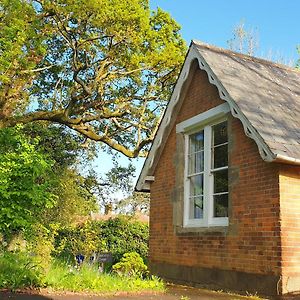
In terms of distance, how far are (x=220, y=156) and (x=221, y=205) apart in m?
1.18

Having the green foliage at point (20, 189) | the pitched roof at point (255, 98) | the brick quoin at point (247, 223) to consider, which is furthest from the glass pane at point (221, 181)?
the green foliage at point (20, 189)

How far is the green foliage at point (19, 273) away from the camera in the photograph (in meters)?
8.37

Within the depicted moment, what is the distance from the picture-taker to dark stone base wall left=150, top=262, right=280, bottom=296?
840 centimetres

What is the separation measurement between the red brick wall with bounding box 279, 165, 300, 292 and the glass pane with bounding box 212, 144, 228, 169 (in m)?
1.97

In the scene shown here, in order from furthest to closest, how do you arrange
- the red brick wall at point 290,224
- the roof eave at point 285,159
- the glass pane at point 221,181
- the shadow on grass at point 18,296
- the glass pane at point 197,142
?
the glass pane at point 197,142 → the glass pane at point 221,181 → the red brick wall at point 290,224 → the roof eave at point 285,159 → the shadow on grass at point 18,296

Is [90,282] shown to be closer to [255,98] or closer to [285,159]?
[285,159]

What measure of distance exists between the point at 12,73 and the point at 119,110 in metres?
5.28

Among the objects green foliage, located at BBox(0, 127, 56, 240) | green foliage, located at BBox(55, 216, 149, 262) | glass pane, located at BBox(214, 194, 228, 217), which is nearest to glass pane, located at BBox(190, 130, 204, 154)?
glass pane, located at BBox(214, 194, 228, 217)

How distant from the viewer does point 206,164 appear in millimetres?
10805

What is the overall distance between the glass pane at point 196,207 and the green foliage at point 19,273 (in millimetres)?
3991

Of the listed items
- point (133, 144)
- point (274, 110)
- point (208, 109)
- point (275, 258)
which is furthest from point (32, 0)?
point (275, 258)

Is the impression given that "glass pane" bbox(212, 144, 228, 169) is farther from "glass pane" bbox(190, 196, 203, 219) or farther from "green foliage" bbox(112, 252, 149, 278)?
"green foliage" bbox(112, 252, 149, 278)

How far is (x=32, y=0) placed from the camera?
18.7 m

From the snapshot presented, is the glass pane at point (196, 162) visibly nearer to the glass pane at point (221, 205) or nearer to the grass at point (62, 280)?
the glass pane at point (221, 205)
